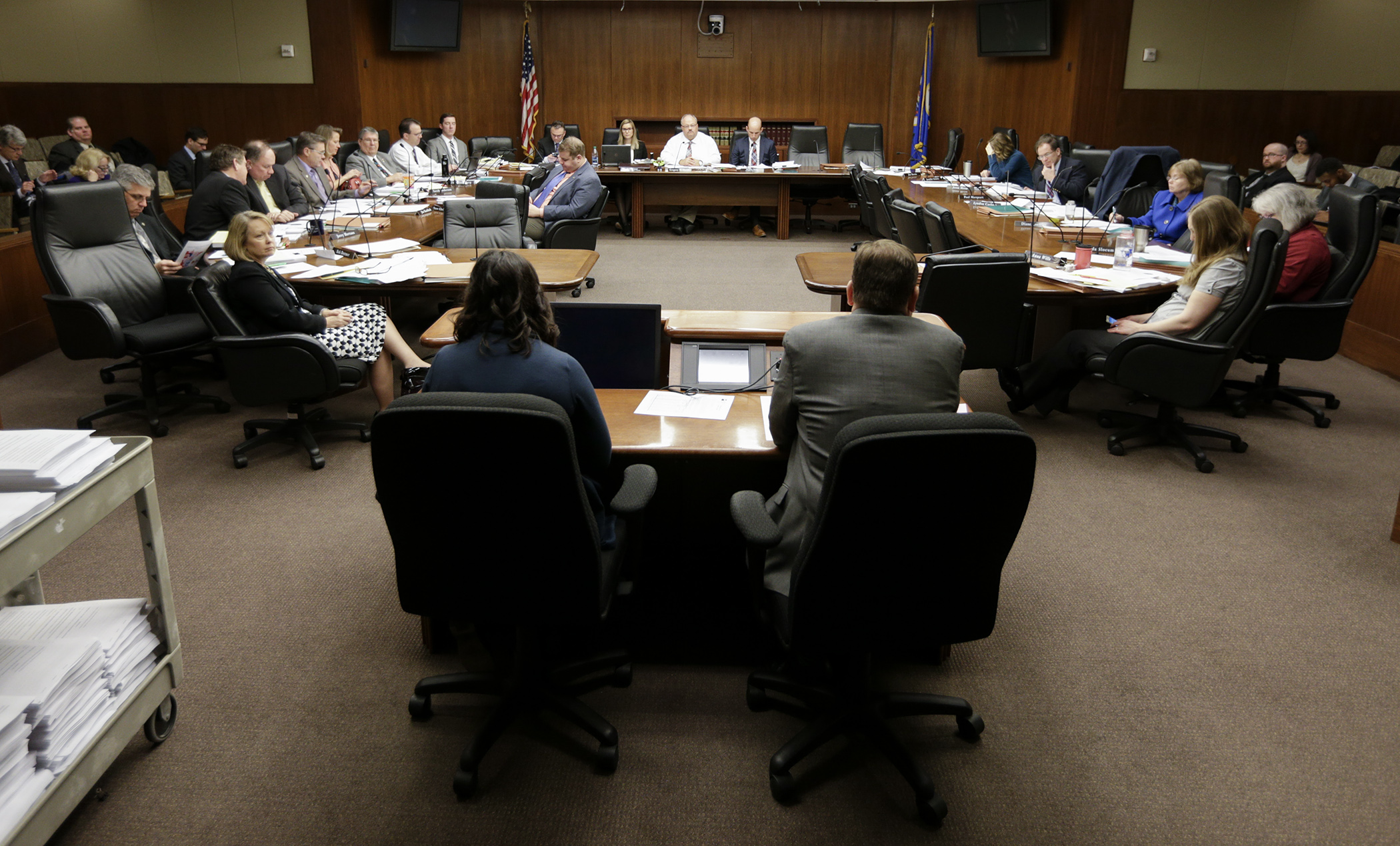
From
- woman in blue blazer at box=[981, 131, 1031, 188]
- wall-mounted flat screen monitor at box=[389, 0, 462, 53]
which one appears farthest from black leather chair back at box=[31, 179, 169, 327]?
wall-mounted flat screen monitor at box=[389, 0, 462, 53]

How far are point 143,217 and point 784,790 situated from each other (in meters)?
4.77

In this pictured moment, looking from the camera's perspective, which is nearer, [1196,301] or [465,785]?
[465,785]

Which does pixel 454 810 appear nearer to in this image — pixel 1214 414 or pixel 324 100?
pixel 1214 414

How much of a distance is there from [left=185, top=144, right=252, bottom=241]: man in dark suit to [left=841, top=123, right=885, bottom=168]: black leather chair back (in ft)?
23.7

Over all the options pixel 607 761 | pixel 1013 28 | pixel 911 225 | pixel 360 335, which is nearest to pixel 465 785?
pixel 607 761

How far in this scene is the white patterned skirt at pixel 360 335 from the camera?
4.12 m

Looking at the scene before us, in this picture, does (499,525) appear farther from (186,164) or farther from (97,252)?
(186,164)

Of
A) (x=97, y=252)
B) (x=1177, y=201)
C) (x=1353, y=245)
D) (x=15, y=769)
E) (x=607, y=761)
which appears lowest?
(x=607, y=761)

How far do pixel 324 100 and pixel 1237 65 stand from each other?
10.3 m

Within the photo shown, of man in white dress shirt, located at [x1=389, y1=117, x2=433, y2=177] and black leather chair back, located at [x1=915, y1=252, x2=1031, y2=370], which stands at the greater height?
man in white dress shirt, located at [x1=389, y1=117, x2=433, y2=177]

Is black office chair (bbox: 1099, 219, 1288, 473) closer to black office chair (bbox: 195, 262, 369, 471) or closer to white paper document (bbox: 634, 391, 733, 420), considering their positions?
white paper document (bbox: 634, 391, 733, 420)

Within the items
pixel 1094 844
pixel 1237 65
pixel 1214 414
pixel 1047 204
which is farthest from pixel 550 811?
pixel 1237 65

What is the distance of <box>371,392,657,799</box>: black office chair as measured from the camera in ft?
5.90

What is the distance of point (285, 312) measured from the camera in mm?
3910
